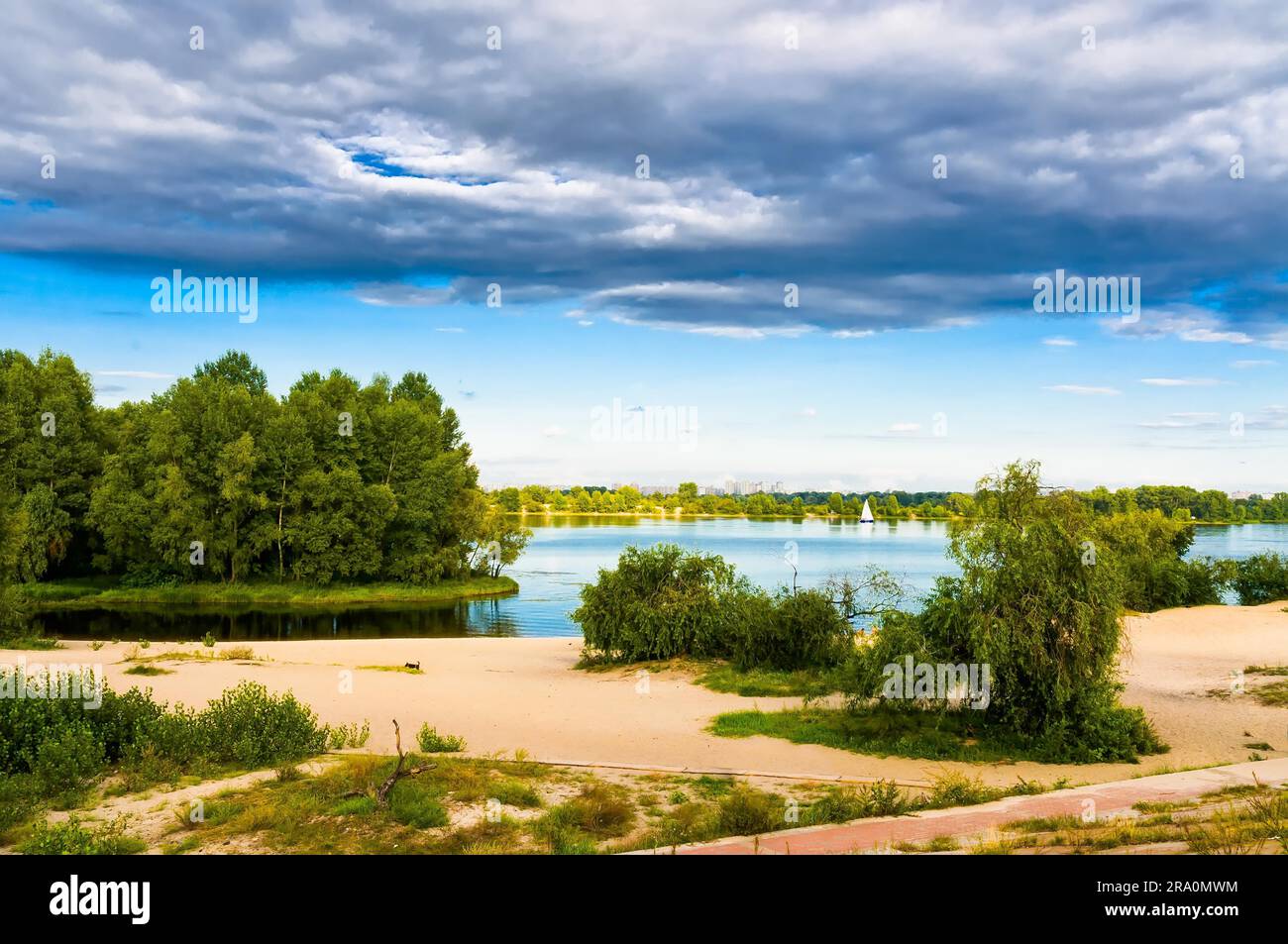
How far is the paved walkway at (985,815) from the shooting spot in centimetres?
937

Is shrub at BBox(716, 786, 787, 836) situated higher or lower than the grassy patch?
higher

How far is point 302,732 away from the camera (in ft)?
51.0

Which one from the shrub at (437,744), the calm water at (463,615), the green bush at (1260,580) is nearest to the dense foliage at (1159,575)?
the green bush at (1260,580)

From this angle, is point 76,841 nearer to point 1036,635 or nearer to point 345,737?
point 345,737

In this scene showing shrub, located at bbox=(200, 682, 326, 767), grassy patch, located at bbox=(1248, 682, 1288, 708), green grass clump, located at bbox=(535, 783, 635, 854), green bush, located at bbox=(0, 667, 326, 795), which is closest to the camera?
green grass clump, located at bbox=(535, 783, 635, 854)

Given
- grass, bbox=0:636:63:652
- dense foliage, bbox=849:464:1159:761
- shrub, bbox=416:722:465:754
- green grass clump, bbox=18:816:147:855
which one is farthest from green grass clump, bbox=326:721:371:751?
grass, bbox=0:636:63:652

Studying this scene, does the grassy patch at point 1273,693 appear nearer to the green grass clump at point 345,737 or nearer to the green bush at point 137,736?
the green grass clump at point 345,737

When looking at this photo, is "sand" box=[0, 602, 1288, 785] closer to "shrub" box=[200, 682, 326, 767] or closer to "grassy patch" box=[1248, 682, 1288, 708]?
"grassy patch" box=[1248, 682, 1288, 708]

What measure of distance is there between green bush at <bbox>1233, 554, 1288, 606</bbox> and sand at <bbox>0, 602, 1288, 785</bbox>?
9758 mm

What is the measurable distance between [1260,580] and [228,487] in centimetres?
5739

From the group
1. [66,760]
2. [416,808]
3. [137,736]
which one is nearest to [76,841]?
[416,808]

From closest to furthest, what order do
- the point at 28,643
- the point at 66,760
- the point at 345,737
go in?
the point at 66,760
the point at 345,737
the point at 28,643

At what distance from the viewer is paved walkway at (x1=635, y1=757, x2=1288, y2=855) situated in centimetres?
937

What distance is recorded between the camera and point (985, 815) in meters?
Answer: 10.8
